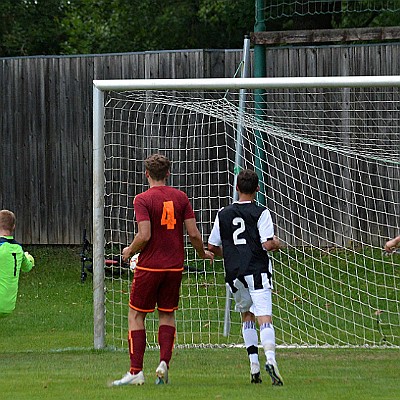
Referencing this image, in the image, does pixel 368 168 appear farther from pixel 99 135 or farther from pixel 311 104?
pixel 99 135

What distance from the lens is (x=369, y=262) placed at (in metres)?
13.5

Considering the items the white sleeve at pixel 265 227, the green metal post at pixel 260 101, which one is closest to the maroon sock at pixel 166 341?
the white sleeve at pixel 265 227

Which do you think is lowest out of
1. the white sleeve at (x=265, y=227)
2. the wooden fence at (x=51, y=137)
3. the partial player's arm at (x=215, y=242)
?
the partial player's arm at (x=215, y=242)

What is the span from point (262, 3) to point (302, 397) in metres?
7.83

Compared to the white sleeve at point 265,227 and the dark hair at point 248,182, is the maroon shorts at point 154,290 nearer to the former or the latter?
the white sleeve at point 265,227

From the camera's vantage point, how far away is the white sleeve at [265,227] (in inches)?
337

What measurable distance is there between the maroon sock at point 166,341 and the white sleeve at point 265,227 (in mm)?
995

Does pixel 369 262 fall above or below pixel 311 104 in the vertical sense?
below

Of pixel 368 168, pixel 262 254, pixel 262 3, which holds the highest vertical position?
pixel 262 3

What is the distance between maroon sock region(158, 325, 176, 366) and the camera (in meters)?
8.61

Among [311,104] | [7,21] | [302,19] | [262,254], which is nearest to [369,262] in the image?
[311,104]

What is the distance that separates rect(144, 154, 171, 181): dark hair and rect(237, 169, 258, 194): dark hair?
1.89 ft

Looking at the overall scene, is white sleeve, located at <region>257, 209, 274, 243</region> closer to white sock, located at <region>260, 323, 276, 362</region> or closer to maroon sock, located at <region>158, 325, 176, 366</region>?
white sock, located at <region>260, 323, 276, 362</region>

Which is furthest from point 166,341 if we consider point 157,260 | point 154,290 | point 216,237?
point 216,237
